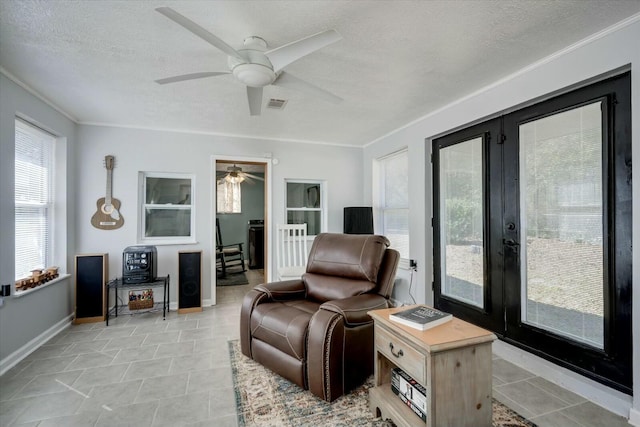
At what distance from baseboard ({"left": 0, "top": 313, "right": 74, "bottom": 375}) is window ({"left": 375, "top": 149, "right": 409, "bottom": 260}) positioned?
13.3 ft

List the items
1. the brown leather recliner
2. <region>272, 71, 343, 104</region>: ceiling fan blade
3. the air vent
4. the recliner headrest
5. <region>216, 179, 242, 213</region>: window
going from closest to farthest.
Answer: the brown leather recliner → <region>272, 71, 343, 104</region>: ceiling fan blade → the recliner headrest → the air vent → <region>216, 179, 242, 213</region>: window

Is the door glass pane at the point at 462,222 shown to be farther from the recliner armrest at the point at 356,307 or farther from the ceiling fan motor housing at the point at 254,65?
the ceiling fan motor housing at the point at 254,65

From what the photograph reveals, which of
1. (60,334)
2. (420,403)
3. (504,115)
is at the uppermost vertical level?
(504,115)

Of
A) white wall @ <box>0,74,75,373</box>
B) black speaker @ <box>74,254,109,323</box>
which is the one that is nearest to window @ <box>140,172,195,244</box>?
black speaker @ <box>74,254,109,323</box>

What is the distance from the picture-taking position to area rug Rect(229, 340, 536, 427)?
1.76m

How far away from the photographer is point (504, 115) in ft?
8.73

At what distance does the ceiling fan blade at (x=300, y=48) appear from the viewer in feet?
5.16

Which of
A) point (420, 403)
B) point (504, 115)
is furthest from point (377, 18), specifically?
point (420, 403)

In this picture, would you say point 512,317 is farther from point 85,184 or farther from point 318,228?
point 85,184

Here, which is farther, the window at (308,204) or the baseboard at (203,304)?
the window at (308,204)

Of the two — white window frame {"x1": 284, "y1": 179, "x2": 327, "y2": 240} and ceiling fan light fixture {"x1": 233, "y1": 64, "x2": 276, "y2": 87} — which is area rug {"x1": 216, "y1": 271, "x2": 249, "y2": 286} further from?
ceiling fan light fixture {"x1": 233, "y1": 64, "x2": 276, "y2": 87}

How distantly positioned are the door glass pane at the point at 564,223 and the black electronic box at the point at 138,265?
3.92 meters

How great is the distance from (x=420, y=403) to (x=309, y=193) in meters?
3.67

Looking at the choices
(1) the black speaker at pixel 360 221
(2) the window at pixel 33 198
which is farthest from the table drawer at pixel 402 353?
(2) the window at pixel 33 198
